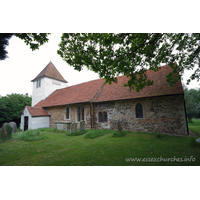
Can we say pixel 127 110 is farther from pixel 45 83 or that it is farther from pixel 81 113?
pixel 45 83

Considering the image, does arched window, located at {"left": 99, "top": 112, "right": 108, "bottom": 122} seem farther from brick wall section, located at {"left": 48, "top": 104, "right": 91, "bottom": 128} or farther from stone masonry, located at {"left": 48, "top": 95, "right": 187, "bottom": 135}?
brick wall section, located at {"left": 48, "top": 104, "right": 91, "bottom": 128}

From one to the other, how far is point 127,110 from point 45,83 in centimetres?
1635

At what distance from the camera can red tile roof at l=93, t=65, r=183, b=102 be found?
861 centimetres

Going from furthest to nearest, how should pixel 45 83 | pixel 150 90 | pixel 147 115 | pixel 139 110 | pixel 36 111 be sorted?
pixel 45 83, pixel 36 111, pixel 139 110, pixel 150 90, pixel 147 115

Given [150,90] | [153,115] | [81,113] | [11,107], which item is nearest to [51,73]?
[11,107]

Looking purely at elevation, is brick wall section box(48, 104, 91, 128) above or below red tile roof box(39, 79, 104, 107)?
below

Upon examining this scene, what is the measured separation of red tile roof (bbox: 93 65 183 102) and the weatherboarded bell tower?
11859 mm

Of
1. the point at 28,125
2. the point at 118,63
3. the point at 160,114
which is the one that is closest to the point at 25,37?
the point at 118,63

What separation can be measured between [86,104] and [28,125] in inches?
344

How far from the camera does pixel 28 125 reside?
13914 millimetres

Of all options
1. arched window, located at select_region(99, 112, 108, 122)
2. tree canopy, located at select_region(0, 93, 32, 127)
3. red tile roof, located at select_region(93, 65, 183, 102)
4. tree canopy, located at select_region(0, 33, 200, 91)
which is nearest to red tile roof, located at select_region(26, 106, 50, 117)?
tree canopy, located at select_region(0, 93, 32, 127)

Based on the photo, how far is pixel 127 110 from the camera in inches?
406

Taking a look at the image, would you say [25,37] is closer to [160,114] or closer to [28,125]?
[160,114]

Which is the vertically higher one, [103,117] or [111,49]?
[111,49]
